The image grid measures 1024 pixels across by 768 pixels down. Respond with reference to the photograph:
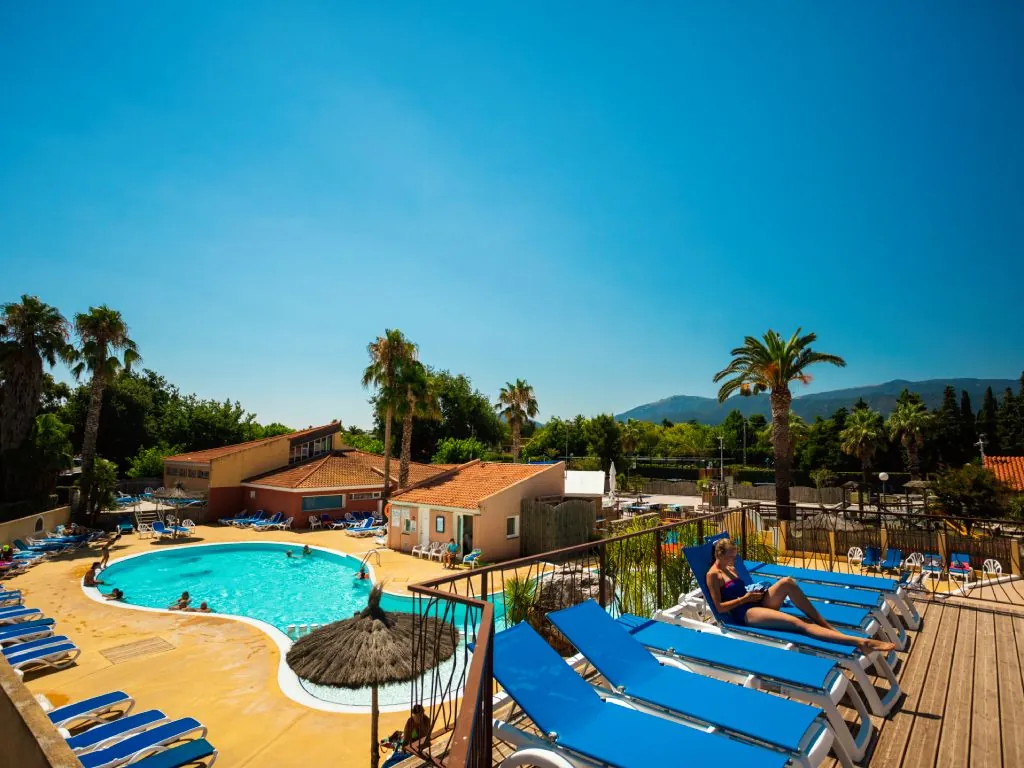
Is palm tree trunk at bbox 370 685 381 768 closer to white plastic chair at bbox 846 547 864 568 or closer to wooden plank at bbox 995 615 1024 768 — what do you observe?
wooden plank at bbox 995 615 1024 768

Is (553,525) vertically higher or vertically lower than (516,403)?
lower

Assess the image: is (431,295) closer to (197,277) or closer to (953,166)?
(197,277)

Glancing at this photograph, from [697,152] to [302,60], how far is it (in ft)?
36.8

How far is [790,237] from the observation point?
2383 centimetres

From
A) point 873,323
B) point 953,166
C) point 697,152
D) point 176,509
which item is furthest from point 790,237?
point 176,509

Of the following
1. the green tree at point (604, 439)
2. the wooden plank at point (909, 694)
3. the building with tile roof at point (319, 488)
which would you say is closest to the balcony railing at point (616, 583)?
the wooden plank at point (909, 694)

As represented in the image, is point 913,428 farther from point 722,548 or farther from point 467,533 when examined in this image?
point 722,548

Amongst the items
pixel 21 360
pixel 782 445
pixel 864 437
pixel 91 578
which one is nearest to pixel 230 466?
pixel 21 360

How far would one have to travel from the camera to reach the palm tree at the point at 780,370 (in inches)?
752

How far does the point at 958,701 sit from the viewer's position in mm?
4250

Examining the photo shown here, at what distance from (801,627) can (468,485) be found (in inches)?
728

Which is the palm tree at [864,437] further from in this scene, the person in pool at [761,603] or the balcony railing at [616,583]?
the person in pool at [761,603]

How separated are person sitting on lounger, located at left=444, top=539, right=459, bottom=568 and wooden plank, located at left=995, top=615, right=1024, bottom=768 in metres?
15.9

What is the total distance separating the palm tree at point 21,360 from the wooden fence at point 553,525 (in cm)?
2310
